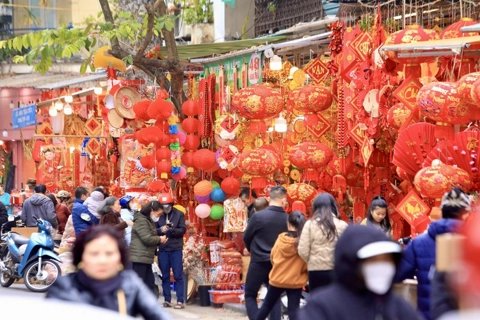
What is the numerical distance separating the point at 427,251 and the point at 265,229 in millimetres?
4599

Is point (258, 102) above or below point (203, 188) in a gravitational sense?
above

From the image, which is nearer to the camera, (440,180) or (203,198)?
(440,180)

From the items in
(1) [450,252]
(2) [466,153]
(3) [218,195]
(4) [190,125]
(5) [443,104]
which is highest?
(5) [443,104]

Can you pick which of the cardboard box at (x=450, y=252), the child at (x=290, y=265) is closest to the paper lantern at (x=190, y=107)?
the child at (x=290, y=265)

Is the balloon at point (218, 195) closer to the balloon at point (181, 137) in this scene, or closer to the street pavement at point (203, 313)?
the balloon at point (181, 137)

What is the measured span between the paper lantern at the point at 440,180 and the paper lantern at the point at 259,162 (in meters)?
3.84

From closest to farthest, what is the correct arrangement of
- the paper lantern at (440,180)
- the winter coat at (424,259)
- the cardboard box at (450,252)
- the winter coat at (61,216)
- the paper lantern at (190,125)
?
the cardboard box at (450,252), the winter coat at (424,259), the paper lantern at (440,180), the paper lantern at (190,125), the winter coat at (61,216)

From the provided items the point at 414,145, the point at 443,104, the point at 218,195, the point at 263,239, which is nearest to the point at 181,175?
the point at 218,195

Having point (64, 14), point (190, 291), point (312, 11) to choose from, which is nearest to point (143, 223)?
point (190, 291)

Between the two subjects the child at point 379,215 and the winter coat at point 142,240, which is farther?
the winter coat at point 142,240

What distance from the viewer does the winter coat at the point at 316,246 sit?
34.4 feet

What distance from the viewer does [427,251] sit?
7512 mm

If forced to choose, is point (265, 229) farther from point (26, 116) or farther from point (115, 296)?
point (26, 116)

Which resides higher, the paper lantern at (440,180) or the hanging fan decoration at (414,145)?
the hanging fan decoration at (414,145)
